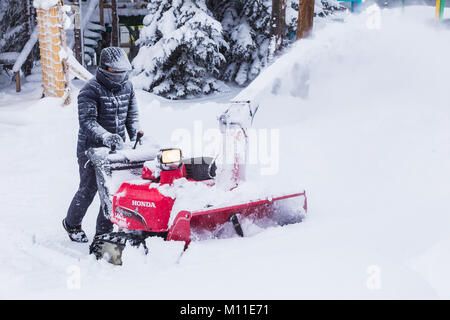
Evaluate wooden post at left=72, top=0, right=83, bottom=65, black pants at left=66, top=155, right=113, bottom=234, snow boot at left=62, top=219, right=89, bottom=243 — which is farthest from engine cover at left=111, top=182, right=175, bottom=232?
wooden post at left=72, top=0, right=83, bottom=65

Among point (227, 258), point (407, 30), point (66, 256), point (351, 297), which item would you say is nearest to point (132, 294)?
point (227, 258)

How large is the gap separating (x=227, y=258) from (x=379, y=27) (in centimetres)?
606

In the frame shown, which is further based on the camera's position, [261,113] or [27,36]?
[27,36]

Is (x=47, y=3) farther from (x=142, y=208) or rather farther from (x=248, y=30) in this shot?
(x=142, y=208)

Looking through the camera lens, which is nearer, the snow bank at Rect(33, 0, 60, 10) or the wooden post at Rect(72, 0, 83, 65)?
the snow bank at Rect(33, 0, 60, 10)

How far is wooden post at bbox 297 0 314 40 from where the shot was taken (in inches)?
321

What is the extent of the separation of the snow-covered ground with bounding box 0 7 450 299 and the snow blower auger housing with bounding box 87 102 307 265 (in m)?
0.16

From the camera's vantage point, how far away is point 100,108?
423 cm

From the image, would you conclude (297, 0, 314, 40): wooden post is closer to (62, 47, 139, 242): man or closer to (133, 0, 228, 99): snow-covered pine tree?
(133, 0, 228, 99): snow-covered pine tree

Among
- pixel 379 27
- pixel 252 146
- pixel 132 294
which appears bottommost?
pixel 252 146

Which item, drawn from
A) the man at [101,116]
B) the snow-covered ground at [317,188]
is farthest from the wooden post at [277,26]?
the man at [101,116]

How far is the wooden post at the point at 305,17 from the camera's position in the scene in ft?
26.8

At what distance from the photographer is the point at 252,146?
6.94 metres

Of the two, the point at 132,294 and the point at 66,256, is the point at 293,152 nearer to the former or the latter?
the point at 66,256
